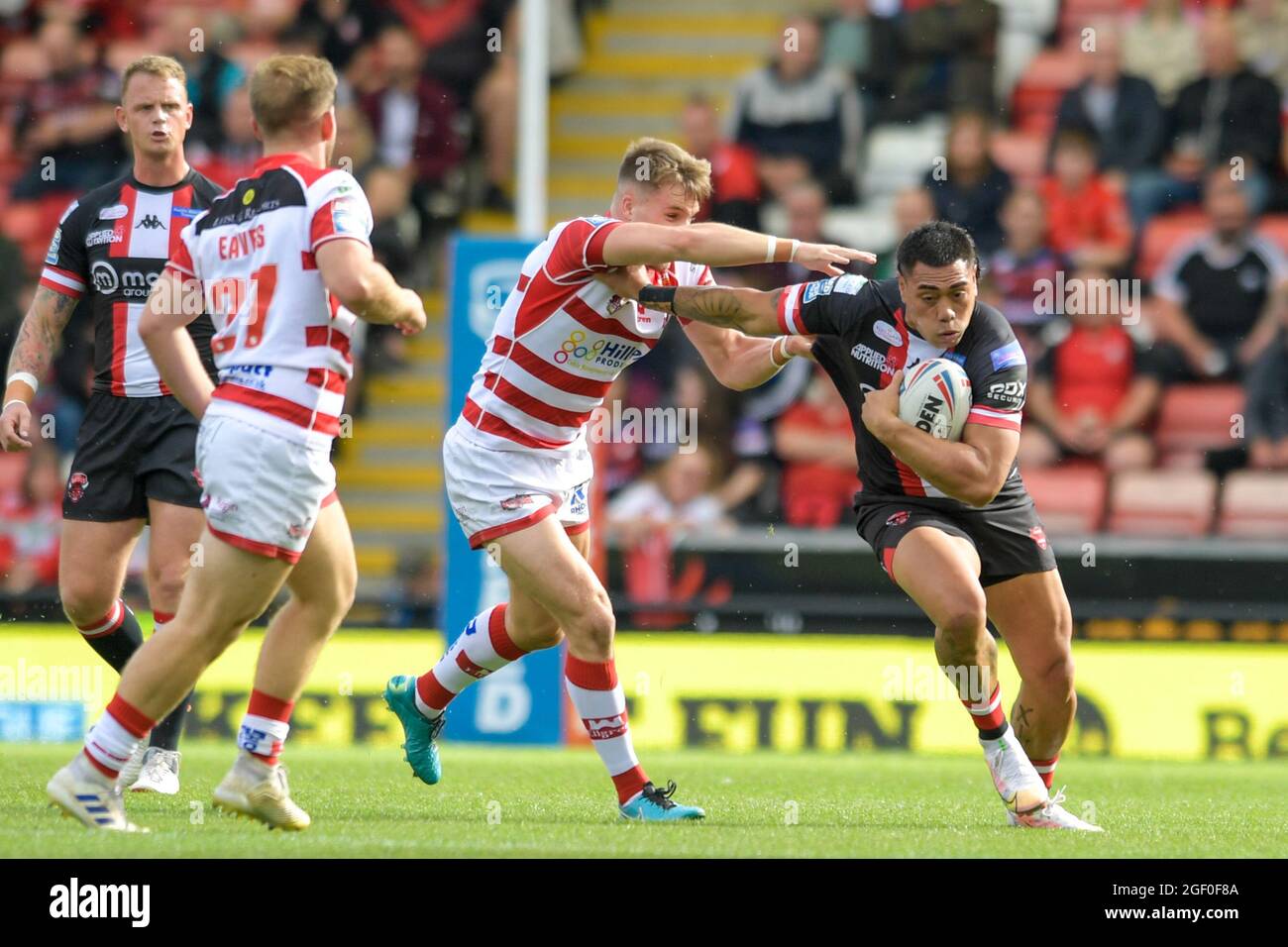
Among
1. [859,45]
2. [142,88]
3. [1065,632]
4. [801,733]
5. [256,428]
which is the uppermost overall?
[859,45]

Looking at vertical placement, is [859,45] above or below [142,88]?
above

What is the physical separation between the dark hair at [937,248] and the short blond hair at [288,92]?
2165mm

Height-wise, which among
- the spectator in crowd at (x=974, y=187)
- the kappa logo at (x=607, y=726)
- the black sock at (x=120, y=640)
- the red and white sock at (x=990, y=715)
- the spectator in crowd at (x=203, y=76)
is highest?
the spectator in crowd at (x=203, y=76)

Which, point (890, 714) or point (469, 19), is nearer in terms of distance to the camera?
point (890, 714)

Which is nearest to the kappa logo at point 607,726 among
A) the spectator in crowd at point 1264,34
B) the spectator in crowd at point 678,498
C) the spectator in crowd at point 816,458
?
the spectator in crowd at point 678,498

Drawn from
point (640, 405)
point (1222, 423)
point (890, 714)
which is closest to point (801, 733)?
point (890, 714)

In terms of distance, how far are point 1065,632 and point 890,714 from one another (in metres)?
4.23

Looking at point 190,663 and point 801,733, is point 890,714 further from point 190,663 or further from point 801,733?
point 190,663

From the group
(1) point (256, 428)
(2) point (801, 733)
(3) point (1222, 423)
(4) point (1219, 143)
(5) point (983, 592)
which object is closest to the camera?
(1) point (256, 428)

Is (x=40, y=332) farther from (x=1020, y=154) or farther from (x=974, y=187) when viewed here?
(x=1020, y=154)

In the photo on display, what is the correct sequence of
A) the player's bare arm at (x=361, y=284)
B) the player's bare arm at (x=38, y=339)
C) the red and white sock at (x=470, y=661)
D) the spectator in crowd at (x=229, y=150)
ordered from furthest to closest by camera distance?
the spectator in crowd at (x=229, y=150) → the player's bare arm at (x=38, y=339) → the red and white sock at (x=470, y=661) → the player's bare arm at (x=361, y=284)

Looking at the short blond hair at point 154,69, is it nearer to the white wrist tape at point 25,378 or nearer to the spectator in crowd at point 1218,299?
the white wrist tape at point 25,378

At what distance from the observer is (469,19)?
1505cm

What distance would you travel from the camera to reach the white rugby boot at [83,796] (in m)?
5.75
